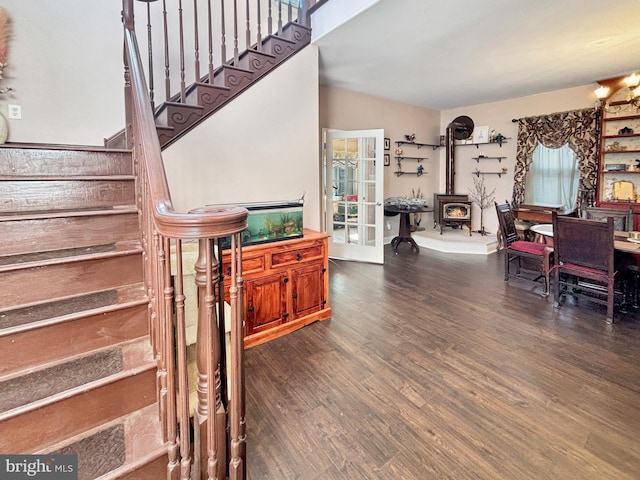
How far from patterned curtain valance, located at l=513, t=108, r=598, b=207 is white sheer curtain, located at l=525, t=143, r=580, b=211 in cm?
12

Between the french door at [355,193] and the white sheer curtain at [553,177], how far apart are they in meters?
3.22

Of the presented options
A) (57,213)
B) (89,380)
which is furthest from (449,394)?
(57,213)

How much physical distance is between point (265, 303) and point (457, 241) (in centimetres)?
428

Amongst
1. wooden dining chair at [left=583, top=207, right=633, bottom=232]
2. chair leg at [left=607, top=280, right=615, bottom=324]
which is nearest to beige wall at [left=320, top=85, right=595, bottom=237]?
wooden dining chair at [left=583, top=207, right=633, bottom=232]

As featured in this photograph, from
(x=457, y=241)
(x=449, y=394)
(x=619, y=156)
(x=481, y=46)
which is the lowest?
(x=449, y=394)

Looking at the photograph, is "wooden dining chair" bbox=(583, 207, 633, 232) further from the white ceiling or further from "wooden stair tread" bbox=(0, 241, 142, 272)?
"wooden stair tread" bbox=(0, 241, 142, 272)

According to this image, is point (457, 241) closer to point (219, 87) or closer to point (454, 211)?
point (454, 211)

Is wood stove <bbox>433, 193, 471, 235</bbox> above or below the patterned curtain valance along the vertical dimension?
below

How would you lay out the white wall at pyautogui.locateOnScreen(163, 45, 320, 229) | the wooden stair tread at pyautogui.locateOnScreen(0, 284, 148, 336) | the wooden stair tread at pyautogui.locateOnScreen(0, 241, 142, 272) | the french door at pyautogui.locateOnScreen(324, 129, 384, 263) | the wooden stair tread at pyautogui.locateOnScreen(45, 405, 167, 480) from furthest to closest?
the french door at pyautogui.locateOnScreen(324, 129, 384, 263)
the white wall at pyautogui.locateOnScreen(163, 45, 320, 229)
the wooden stair tread at pyautogui.locateOnScreen(0, 241, 142, 272)
the wooden stair tread at pyautogui.locateOnScreen(0, 284, 148, 336)
the wooden stair tread at pyautogui.locateOnScreen(45, 405, 167, 480)

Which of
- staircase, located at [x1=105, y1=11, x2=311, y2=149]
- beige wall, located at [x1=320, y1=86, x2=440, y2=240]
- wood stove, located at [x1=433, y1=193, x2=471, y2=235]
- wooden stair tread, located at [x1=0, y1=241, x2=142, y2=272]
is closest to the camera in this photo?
wooden stair tread, located at [x1=0, y1=241, x2=142, y2=272]

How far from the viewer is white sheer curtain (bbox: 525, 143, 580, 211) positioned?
18.3ft

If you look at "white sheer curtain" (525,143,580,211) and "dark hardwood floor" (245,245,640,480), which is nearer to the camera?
"dark hardwood floor" (245,245,640,480)

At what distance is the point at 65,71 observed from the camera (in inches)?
118

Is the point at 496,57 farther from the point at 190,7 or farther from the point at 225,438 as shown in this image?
the point at 225,438
